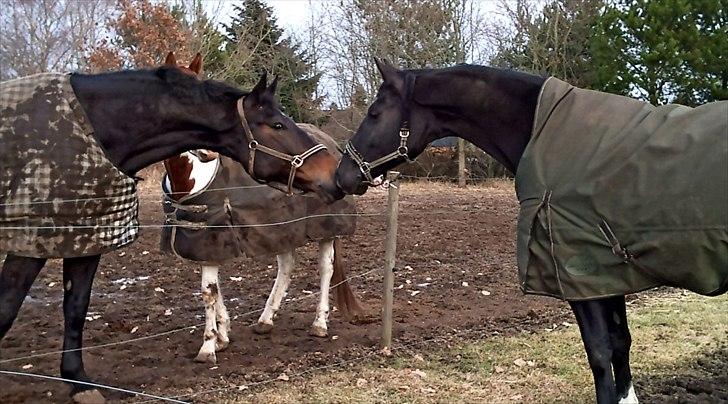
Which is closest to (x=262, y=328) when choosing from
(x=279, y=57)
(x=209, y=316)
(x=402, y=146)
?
(x=209, y=316)

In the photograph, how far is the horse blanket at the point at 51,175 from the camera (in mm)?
3043

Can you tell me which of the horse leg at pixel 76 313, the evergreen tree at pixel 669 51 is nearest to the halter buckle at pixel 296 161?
the horse leg at pixel 76 313

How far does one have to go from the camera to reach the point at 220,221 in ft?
14.4

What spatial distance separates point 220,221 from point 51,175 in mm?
1445

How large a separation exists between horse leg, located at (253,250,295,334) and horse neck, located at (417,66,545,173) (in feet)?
7.40

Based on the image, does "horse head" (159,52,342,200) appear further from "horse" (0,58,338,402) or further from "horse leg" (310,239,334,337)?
"horse leg" (310,239,334,337)

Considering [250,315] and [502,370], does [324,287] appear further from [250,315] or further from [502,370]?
[502,370]

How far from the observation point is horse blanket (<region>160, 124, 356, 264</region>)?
4332 millimetres

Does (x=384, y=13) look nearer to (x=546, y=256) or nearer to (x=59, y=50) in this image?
(x=59, y=50)

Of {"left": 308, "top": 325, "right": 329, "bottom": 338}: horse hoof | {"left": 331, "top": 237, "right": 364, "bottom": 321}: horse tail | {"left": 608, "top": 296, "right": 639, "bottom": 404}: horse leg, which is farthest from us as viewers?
{"left": 331, "top": 237, "right": 364, "bottom": 321}: horse tail

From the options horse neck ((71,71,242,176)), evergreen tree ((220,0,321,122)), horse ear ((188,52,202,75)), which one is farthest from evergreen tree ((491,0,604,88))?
horse neck ((71,71,242,176))

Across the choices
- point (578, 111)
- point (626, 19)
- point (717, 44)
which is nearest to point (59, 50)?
point (626, 19)

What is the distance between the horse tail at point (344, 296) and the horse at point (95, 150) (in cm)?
172

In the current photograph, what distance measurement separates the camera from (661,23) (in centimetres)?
1584
